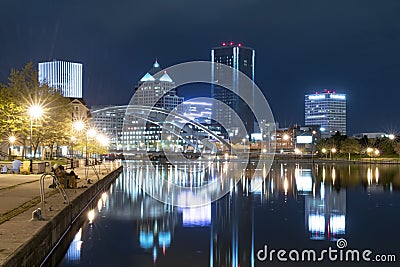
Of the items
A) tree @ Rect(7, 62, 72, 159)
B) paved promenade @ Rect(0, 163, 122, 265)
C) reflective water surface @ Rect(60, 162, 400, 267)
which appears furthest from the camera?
tree @ Rect(7, 62, 72, 159)

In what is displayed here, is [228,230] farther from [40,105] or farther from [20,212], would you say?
[40,105]

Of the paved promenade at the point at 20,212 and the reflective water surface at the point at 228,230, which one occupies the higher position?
the paved promenade at the point at 20,212

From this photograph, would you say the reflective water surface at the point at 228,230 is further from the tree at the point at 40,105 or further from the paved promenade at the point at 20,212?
the tree at the point at 40,105

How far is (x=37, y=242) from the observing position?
9.63 metres

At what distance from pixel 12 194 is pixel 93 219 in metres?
3.58

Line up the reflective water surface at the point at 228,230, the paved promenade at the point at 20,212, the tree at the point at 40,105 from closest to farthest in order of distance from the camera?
the paved promenade at the point at 20,212 < the reflective water surface at the point at 228,230 < the tree at the point at 40,105

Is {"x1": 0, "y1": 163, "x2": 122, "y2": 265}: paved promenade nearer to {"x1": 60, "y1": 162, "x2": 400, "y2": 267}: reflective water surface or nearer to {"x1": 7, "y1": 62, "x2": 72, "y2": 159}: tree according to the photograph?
{"x1": 60, "y1": 162, "x2": 400, "y2": 267}: reflective water surface

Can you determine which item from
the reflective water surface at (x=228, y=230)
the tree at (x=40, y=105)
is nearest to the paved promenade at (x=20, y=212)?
the reflective water surface at (x=228, y=230)

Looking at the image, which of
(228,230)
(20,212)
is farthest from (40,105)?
(228,230)

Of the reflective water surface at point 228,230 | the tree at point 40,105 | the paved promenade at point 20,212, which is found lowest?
the reflective water surface at point 228,230

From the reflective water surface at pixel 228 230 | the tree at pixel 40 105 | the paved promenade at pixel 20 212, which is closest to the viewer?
the paved promenade at pixel 20 212

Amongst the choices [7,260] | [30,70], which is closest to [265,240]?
[7,260]

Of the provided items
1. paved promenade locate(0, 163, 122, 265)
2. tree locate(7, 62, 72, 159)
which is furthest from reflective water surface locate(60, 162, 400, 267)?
tree locate(7, 62, 72, 159)

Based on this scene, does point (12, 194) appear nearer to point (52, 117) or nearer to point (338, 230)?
point (338, 230)
